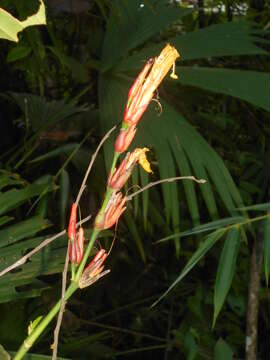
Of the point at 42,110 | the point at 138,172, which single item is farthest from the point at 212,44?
the point at 42,110

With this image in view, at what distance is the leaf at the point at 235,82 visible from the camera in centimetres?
104

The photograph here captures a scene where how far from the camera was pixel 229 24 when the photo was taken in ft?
4.24

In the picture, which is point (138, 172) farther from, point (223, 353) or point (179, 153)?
point (223, 353)

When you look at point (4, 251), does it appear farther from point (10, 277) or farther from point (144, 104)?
point (144, 104)

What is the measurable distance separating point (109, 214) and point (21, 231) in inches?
22.5

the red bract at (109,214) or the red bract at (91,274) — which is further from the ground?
the red bract at (109,214)

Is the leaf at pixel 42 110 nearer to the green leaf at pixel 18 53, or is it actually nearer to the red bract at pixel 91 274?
the green leaf at pixel 18 53

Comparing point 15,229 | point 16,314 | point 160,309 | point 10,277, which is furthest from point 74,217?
point 160,309

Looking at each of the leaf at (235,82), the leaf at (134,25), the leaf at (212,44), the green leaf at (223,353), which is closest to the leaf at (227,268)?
the green leaf at (223,353)

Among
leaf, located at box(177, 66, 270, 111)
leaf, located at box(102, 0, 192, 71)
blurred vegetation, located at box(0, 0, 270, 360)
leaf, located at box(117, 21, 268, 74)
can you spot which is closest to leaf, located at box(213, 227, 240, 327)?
blurred vegetation, located at box(0, 0, 270, 360)

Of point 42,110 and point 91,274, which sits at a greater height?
point 91,274

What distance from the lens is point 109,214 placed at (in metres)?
0.31

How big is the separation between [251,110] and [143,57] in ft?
1.99

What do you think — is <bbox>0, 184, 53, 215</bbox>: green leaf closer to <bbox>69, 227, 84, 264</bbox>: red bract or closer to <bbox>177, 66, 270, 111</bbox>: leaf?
<bbox>177, 66, 270, 111</bbox>: leaf
